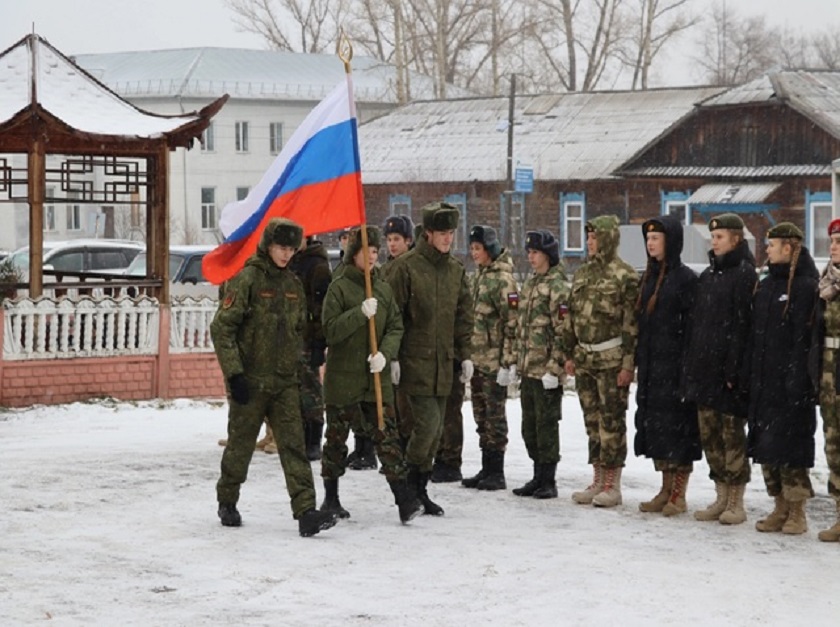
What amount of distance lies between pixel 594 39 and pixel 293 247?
56476 millimetres

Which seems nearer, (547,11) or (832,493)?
(832,493)

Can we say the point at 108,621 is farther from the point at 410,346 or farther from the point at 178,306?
the point at 178,306

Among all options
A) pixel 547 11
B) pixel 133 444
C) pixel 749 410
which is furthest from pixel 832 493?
pixel 547 11

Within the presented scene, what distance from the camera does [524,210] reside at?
165 feet

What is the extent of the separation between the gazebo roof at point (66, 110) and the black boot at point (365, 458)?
221 inches

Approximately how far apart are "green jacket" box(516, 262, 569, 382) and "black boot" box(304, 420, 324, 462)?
1.93 metres

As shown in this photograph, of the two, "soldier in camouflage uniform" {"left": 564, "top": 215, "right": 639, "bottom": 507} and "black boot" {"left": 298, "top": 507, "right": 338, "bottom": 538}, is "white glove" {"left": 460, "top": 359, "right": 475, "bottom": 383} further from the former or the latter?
"black boot" {"left": 298, "top": 507, "right": 338, "bottom": 538}

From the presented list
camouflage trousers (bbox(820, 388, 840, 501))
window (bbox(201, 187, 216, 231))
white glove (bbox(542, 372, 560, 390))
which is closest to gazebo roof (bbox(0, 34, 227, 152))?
white glove (bbox(542, 372, 560, 390))

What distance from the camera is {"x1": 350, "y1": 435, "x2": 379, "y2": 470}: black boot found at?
12.0 meters

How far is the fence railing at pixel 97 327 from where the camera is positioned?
51.7 feet

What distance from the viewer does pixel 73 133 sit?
16.4 m

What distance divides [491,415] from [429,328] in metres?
1.23

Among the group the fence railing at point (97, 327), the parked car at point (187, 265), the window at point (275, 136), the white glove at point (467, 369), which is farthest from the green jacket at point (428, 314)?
the window at point (275, 136)

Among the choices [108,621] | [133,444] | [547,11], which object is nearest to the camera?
[108,621]
